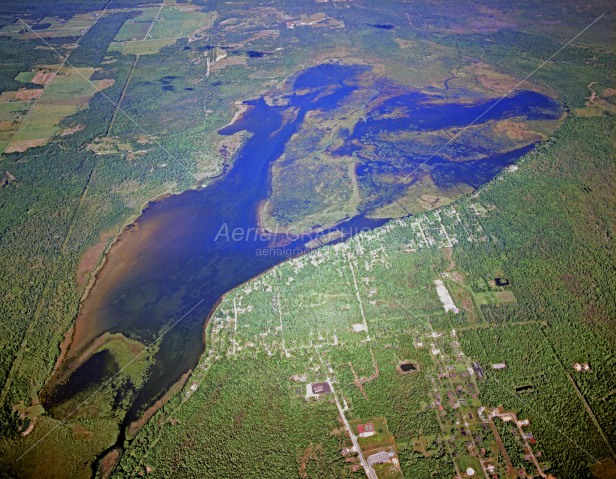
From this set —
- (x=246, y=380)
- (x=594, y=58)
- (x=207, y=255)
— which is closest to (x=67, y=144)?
(x=207, y=255)

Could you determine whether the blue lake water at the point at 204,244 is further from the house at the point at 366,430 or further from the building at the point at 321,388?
the house at the point at 366,430

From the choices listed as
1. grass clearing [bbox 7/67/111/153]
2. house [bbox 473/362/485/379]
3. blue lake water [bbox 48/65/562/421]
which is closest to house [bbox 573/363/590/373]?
house [bbox 473/362/485/379]

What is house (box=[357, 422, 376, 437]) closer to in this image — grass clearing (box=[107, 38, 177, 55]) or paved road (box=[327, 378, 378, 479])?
paved road (box=[327, 378, 378, 479])

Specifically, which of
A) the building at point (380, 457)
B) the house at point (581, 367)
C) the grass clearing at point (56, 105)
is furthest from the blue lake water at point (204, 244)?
the grass clearing at point (56, 105)

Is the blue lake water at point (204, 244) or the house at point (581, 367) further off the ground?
the blue lake water at point (204, 244)

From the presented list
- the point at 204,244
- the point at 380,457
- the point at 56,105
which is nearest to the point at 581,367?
the point at 380,457

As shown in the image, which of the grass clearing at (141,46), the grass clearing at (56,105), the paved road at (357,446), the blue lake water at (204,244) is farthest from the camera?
the grass clearing at (141,46)

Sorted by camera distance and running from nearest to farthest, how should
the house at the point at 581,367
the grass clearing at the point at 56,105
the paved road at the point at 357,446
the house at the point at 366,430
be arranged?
the paved road at the point at 357,446 → the house at the point at 366,430 → the house at the point at 581,367 → the grass clearing at the point at 56,105

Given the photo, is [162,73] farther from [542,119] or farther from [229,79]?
[542,119]
